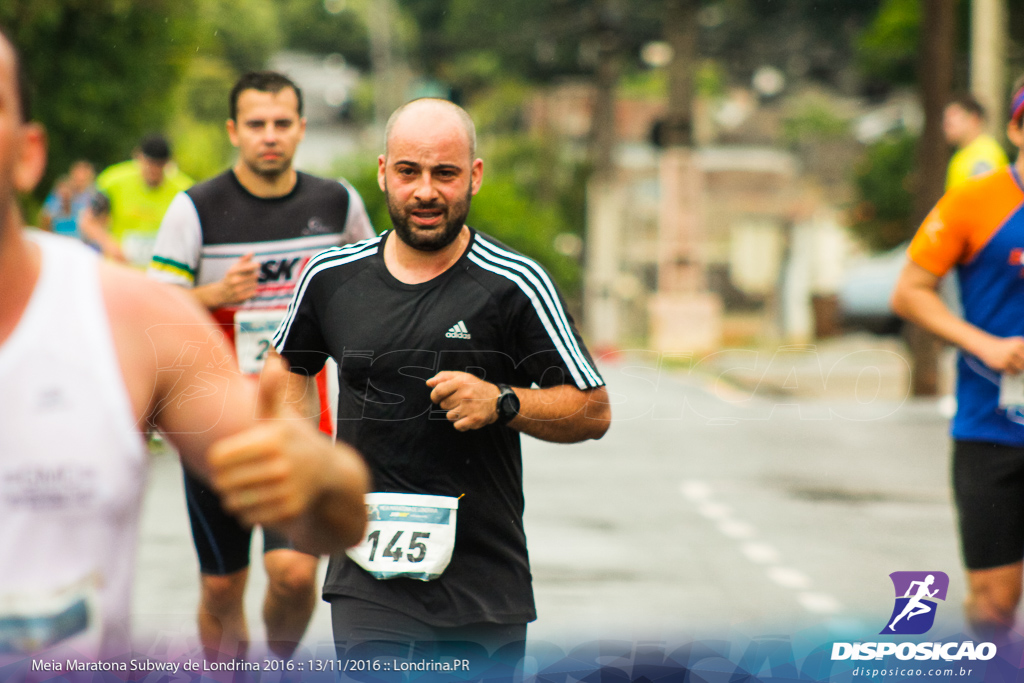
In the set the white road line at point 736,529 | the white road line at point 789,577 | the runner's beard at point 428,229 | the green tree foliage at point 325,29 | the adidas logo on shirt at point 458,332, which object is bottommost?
the white road line at point 789,577

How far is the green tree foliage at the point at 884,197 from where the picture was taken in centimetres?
3281

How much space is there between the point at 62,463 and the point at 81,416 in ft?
0.23

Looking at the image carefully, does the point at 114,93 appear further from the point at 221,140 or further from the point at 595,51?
the point at 221,140

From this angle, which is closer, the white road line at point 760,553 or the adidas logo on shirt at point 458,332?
the adidas logo on shirt at point 458,332

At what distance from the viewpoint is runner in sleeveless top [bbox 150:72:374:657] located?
5.08 metres

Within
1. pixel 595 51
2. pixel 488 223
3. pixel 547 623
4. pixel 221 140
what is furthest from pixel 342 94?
pixel 547 623

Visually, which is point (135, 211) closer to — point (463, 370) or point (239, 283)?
point (239, 283)

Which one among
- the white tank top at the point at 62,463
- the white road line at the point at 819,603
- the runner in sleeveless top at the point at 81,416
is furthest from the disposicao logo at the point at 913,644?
the white tank top at the point at 62,463

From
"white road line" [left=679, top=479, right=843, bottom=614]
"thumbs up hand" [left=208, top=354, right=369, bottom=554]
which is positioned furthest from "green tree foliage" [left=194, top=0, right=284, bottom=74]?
"thumbs up hand" [left=208, top=354, right=369, bottom=554]

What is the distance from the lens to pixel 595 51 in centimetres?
3884

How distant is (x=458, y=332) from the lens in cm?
362

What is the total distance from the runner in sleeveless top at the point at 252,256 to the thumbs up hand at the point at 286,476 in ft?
10.3

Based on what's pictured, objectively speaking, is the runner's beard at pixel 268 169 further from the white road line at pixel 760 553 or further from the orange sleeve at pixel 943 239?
the white road line at pixel 760 553

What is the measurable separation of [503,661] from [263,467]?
206 cm
